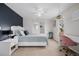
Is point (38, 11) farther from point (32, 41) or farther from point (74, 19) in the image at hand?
point (74, 19)

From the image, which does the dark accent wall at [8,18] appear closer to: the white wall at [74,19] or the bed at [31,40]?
the bed at [31,40]

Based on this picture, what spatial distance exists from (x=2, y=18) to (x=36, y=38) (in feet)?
6.12

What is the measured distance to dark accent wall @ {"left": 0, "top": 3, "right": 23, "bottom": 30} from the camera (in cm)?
328

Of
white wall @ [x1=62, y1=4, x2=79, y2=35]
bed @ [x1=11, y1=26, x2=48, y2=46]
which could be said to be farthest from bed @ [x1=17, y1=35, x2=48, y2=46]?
white wall @ [x1=62, y1=4, x2=79, y2=35]

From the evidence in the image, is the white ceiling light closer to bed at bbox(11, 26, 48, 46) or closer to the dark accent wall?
the dark accent wall

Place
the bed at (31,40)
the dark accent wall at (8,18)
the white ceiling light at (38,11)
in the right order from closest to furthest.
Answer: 1. the dark accent wall at (8,18)
2. the white ceiling light at (38,11)
3. the bed at (31,40)

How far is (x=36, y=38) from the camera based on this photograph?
4.52 metres

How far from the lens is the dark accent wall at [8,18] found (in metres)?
3.28

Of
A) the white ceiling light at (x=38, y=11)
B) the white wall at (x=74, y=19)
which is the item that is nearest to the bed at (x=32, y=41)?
the white ceiling light at (x=38, y=11)

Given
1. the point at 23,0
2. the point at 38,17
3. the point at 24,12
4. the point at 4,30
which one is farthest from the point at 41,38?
the point at 23,0

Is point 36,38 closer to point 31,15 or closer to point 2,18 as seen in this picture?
point 31,15

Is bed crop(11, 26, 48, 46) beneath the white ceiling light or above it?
beneath

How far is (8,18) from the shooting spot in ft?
12.0

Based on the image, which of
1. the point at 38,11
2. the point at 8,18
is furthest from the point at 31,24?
the point at 8,18
